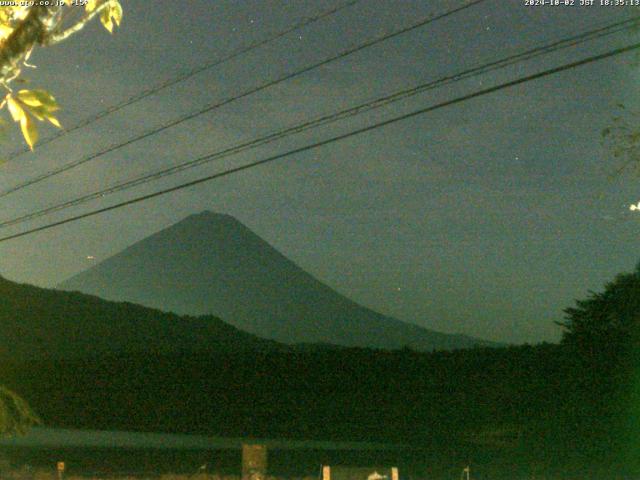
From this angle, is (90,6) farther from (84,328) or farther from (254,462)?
(84,328)

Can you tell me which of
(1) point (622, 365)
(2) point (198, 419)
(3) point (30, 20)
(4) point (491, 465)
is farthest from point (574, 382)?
(3) point (30, 20)

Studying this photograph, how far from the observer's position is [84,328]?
93.3 meters

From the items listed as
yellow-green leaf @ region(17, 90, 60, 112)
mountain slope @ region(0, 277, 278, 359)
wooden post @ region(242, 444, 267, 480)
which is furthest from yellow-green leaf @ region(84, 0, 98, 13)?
mountain slope @ region(0, 277, 278, 359)

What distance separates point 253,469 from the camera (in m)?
14.2

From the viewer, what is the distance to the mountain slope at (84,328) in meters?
82.8

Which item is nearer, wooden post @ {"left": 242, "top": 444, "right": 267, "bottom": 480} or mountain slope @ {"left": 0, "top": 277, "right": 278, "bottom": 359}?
wooden post @ {"left": 242, "top": 444, "right": 267, "bottom": 480}

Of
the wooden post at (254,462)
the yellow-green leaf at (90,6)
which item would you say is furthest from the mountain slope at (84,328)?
the yellow-green leaf at (90,6)

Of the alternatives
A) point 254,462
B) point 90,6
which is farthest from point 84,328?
point 90,6

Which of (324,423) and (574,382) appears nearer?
(574,382)

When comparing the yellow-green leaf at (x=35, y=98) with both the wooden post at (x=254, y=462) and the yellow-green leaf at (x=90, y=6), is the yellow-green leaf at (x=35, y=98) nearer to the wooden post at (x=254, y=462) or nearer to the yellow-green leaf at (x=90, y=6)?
the yellow-green leaf at (x=90, y=6)

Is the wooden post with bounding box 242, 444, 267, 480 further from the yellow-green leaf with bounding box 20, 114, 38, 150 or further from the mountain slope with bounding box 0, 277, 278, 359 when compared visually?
the mountain slope with bounding box 0, 277, 278, 359

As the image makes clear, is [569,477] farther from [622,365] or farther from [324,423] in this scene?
[324,423]

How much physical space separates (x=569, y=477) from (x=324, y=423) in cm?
1810

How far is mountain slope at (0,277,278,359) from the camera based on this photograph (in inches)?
3260
